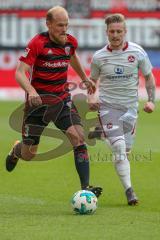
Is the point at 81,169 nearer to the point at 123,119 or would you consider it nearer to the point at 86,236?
the point at 123,119

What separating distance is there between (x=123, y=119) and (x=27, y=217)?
216 cm

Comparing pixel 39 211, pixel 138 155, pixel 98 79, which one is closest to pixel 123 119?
pixel 98 79

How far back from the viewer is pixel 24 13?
30484 mm

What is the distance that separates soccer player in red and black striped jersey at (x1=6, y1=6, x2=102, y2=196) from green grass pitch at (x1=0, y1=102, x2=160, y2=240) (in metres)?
0.65

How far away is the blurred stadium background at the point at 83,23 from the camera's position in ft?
98.1

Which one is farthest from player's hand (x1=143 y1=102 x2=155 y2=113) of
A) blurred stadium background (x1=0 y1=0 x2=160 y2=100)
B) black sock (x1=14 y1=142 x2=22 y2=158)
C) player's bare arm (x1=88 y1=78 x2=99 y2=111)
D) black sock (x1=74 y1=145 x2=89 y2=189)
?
blurred stadium background (x1=0 y1=0 x2=160 y2=100)

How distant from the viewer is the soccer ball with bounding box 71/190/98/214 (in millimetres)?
9117

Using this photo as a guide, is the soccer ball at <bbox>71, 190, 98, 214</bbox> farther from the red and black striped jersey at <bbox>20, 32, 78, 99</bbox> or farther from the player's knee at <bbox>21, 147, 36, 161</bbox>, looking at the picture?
the player's knee at <bbox>21, 147, 36, 161</bbox>

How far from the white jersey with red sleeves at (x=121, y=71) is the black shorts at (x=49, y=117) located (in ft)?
1.84

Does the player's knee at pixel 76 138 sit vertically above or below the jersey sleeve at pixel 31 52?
below

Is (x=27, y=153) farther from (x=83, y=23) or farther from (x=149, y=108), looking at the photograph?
(x=83, y=23)

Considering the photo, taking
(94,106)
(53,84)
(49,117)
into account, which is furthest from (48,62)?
(94,106)

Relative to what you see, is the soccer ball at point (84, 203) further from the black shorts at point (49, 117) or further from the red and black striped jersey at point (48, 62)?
the red and black striped jersey at point (48, 62)

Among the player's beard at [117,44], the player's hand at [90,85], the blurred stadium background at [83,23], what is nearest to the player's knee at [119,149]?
the player's hand at [90,85]
